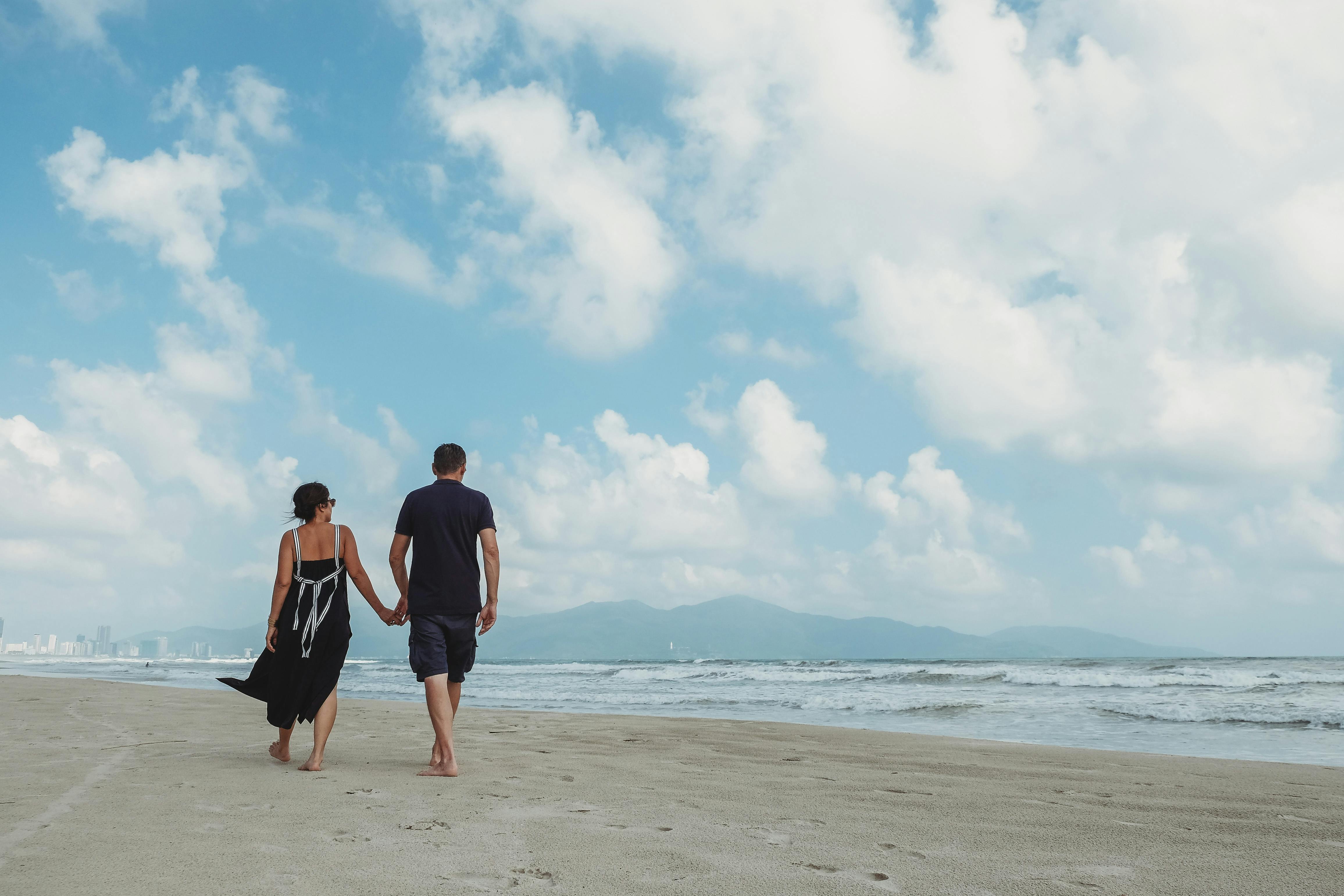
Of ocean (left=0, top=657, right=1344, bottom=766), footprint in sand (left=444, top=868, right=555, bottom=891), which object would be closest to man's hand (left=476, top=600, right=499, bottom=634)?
footprint in sand (left=444, top=868, right=555, bottom=891)

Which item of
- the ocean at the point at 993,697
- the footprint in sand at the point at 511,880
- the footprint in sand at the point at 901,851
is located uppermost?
the footprint in sand at the point at 511,880

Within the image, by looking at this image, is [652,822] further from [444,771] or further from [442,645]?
[442,645]

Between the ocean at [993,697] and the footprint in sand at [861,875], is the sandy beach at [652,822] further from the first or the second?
the ocean at [993,697]

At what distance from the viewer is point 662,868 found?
2.96 metres

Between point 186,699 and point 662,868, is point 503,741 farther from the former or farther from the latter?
point 186,699

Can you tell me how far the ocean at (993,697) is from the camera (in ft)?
31.7

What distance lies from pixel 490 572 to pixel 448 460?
0.83m

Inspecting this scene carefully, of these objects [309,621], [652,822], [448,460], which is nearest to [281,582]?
[309,621]

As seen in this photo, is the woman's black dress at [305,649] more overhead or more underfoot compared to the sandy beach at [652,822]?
more overhead

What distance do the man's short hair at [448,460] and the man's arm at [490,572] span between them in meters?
0.51

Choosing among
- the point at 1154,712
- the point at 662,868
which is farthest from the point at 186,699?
the point at 1154,712

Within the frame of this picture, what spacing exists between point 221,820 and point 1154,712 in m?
12.9

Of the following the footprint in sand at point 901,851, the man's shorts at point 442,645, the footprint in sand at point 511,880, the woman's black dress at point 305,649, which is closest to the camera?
the footprint in sand at point 511,880

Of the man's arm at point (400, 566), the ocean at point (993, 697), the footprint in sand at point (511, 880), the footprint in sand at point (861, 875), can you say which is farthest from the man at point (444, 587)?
the ocean at point (993, 697)
